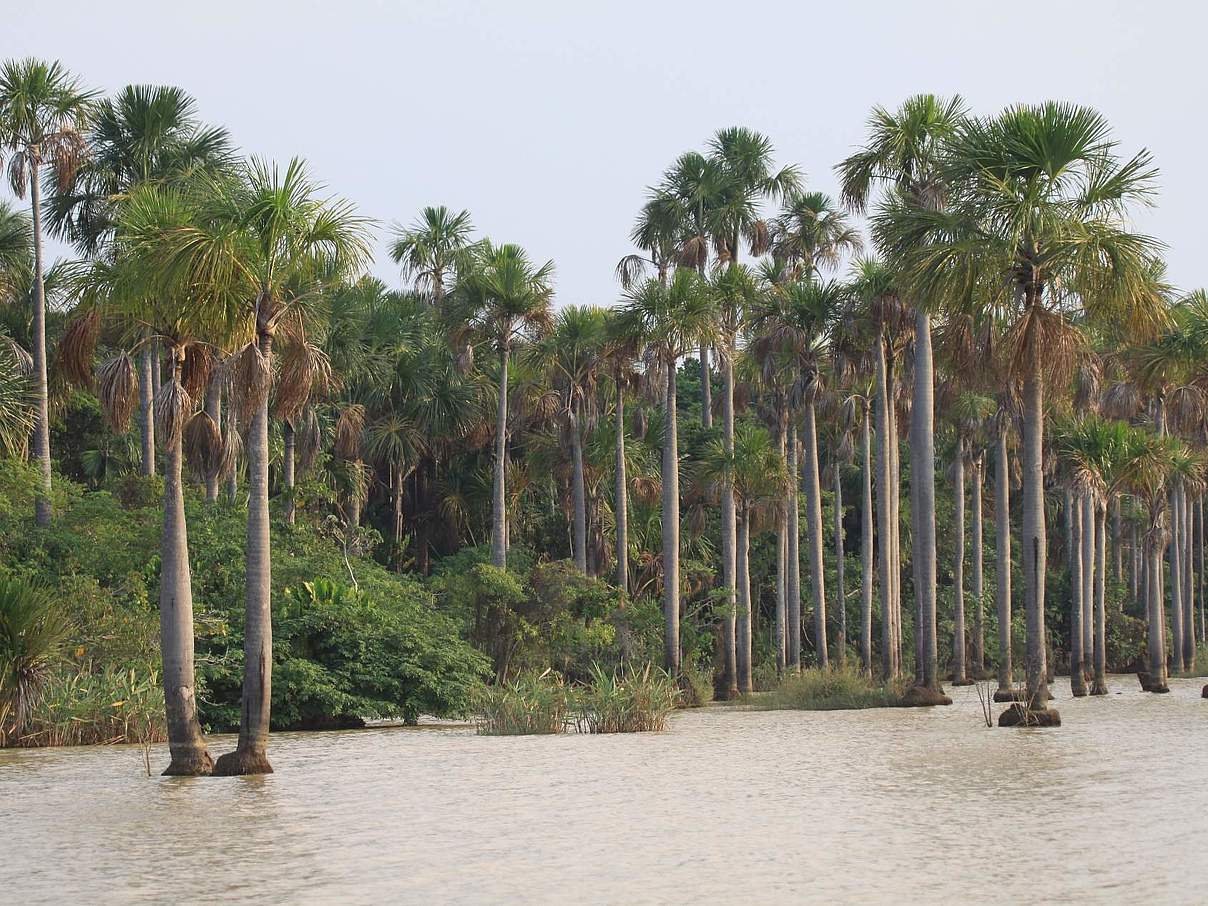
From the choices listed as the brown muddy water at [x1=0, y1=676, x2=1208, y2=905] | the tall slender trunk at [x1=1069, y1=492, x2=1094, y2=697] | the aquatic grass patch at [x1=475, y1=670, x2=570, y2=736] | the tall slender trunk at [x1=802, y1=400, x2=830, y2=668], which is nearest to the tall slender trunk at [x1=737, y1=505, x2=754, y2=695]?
the tall slender trunk at [x1=802, y1=400, x2=830, y2=668]

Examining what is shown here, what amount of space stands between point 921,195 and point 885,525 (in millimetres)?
9545

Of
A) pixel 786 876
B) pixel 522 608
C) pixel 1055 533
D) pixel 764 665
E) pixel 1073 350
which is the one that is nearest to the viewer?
pixel 786 876

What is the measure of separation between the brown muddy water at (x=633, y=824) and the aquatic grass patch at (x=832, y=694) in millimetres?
10567

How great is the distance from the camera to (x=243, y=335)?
18422 millimetres

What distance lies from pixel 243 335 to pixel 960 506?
1348 inches

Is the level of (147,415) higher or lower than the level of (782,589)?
higher

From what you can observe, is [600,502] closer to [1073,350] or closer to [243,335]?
[1073,350]

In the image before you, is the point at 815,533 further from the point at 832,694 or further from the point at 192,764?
the point at 192,764

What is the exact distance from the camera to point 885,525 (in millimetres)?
40469

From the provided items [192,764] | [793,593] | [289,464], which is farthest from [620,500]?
[192,764]

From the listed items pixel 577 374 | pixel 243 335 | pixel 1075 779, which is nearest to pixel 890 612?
pixel 577 374

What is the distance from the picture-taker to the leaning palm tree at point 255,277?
17781 millimetres

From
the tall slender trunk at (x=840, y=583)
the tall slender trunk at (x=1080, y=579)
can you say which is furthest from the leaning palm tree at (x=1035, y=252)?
the tall slender trunk at (x=840, y=583)

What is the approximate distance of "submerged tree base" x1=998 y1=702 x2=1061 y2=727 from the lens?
1032 inches
